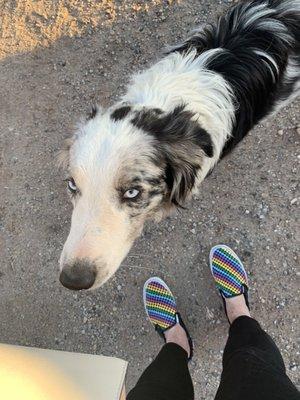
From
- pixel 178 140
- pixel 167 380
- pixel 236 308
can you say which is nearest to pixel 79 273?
pixel 178 140

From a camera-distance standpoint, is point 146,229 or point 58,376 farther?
point 146,229

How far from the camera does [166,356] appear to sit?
3.30 metres

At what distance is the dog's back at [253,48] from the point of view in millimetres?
2943

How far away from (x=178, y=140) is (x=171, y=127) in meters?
0.09

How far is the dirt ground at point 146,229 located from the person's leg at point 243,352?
0.48 ft

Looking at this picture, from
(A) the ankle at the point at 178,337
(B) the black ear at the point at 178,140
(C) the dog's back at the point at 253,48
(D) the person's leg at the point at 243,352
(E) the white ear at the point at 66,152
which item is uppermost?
(C) the dog's back at the point at 253,48

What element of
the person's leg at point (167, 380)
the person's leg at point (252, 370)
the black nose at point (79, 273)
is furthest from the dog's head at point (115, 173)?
the person's leg at point (252, 370)

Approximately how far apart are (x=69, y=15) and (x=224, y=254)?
272 centimetres

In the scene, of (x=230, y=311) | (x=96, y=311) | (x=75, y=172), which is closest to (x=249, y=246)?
(x=230, y=311)

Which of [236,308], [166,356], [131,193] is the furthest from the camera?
[236,308]

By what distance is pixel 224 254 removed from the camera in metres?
3.67

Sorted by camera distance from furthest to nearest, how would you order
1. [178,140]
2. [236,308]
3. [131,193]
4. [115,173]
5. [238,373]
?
[236,308] < [238,373] < [178,140] < [131,193] < [115,173]

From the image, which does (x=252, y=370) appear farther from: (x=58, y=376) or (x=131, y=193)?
(x=131, y=193)

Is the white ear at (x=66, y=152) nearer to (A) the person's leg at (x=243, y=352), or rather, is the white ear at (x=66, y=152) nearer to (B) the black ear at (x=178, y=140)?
(B) the black ear at (x=178, y=140)
